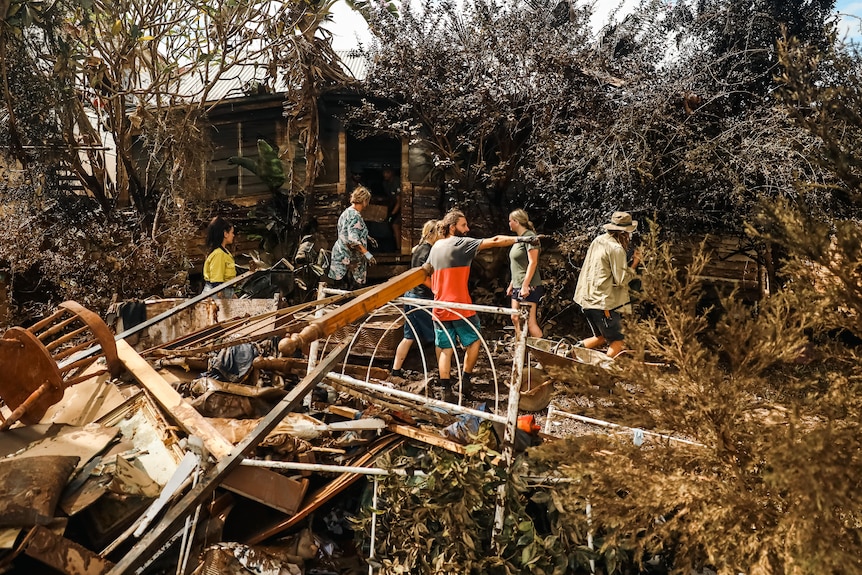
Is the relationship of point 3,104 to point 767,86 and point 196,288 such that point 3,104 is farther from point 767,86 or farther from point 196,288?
point 767,86

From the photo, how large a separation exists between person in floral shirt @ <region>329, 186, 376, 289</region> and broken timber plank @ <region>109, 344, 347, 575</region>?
329cm

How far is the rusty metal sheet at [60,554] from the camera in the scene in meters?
2.77

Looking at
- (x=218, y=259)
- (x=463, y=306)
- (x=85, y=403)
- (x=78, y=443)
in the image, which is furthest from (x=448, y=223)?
(x=78, y=443)

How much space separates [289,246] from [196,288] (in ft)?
6.11

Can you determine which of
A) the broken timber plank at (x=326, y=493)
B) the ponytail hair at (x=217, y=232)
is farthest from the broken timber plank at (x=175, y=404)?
the ponytail hair at (x=217, y=232)

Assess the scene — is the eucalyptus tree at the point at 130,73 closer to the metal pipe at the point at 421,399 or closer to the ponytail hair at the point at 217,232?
the ponytail hair at the point at 217,232

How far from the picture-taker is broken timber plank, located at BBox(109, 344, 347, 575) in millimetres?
2533

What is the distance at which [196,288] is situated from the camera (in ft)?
32.8

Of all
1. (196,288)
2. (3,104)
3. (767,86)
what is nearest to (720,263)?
(767,86)

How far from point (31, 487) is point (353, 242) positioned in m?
4.11

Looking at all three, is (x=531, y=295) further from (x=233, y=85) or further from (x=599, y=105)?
(x=233, y=85)

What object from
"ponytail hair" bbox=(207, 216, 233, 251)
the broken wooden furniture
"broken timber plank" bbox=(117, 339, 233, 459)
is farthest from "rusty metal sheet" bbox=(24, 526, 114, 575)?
"ponytail hair" bbox=(207, 216, 233, 251)

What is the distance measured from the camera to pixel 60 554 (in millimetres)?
2811

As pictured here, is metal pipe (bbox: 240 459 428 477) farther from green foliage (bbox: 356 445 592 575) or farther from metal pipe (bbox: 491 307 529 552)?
metal pipe (bbox: 491 307 529 552)
